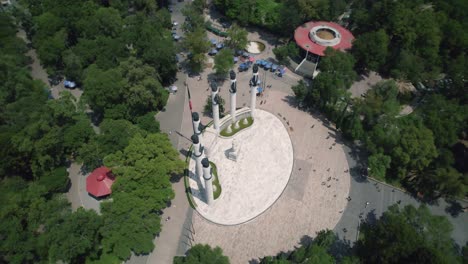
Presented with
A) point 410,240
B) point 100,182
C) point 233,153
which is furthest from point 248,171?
point 410,240

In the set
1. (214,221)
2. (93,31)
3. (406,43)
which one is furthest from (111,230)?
(406,43)

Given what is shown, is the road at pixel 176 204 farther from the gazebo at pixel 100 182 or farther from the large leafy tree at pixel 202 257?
the gazebo at pixel 100 182

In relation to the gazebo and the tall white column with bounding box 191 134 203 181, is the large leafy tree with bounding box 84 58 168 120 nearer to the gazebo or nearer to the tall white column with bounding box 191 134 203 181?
the gazebo

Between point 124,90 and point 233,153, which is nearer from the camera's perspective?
point 233,153

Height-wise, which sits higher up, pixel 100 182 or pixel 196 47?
pixel 196 47

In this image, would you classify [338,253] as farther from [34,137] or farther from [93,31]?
[93,31]

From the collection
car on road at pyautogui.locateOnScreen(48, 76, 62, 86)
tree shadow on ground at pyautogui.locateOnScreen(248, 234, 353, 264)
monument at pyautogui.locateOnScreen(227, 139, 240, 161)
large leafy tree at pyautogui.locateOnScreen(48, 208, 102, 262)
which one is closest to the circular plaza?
monument at pyautogui.locateOnScreen(227, 139, 240, 161)

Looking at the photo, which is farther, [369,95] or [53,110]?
[369,95]

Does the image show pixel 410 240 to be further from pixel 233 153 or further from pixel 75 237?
pixel 75 237
